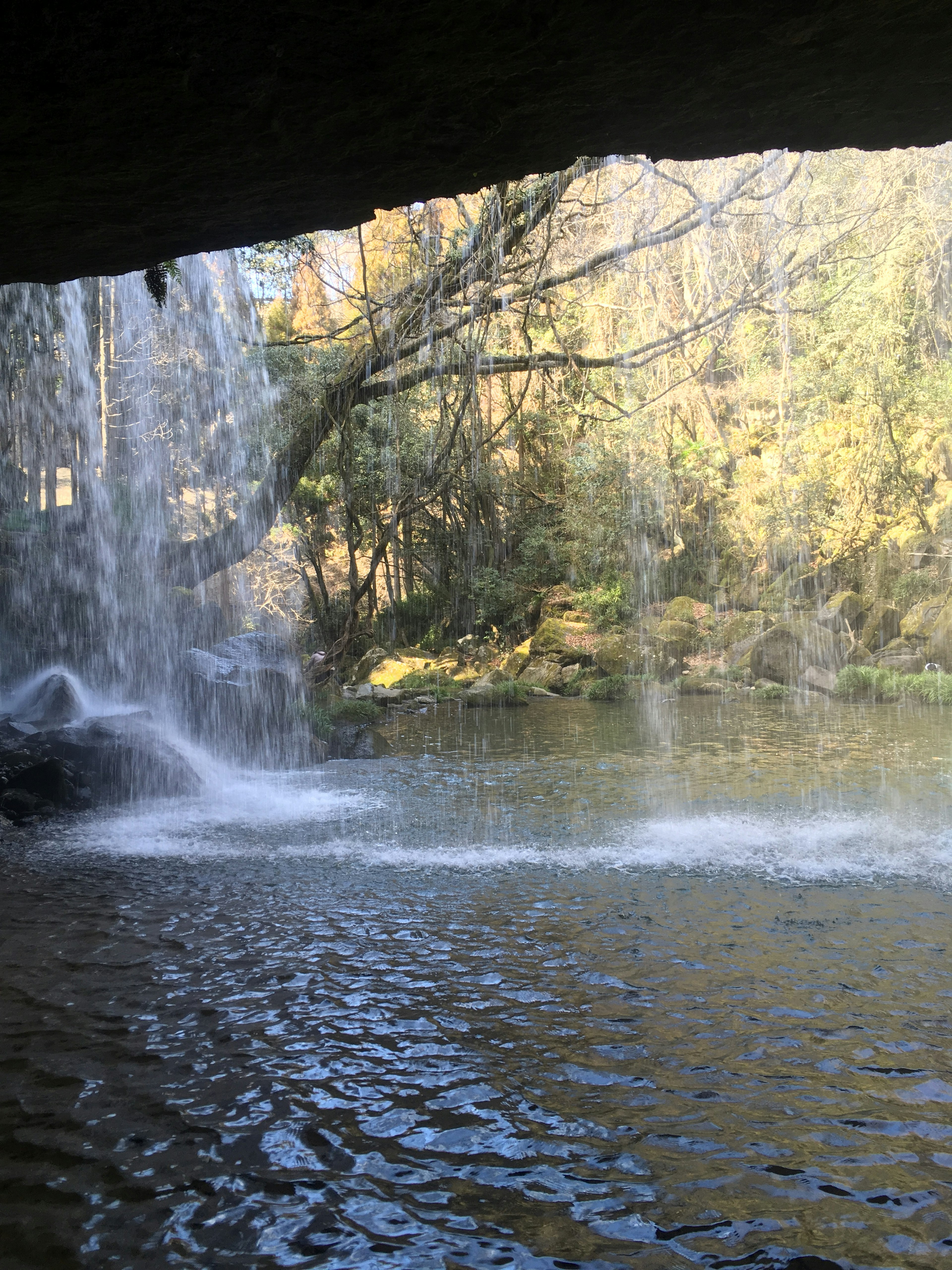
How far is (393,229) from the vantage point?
15.6 metres

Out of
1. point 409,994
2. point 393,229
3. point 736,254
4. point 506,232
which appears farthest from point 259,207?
point 736,254

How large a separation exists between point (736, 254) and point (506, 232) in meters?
6.10

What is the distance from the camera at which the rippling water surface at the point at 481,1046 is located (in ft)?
7.70

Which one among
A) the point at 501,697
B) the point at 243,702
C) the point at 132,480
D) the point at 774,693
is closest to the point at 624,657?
the point at 501,697

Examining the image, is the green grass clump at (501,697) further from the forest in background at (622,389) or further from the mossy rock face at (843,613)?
the mossy rock face at (843,613)

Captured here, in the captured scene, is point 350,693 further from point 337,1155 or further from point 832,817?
point 337,1155

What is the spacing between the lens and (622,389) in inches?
834

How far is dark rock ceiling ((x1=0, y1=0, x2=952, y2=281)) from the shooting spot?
2.53 meters

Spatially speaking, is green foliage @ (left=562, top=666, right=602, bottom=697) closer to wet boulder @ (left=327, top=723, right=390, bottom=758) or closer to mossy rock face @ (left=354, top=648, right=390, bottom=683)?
mossy rock face @ (left=354, top=648, right=390, bottom=683)

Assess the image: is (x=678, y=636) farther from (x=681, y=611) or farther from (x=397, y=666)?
(x=397, y=666)

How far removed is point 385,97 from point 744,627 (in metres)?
18.3

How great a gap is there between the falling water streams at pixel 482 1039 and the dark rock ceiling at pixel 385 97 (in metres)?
2.97

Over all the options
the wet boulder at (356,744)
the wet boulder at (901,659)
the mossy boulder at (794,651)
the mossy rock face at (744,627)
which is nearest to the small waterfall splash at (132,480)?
the wet boulder at (356,744)

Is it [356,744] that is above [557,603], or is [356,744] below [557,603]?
below
